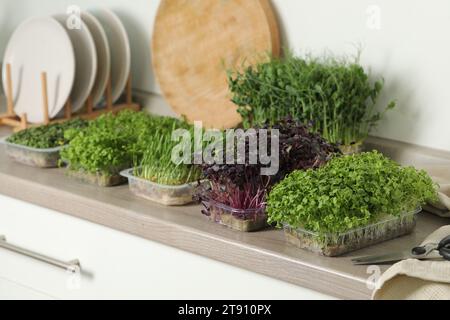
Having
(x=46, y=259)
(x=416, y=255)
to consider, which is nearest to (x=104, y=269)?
(x=46, y=259)

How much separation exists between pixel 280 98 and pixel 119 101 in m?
0.72

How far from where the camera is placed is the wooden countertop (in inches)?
52.9

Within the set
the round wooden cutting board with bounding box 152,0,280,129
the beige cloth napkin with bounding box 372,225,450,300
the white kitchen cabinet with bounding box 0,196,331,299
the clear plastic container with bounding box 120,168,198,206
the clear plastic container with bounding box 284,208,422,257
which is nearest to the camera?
the beige cloth napkin with bounding box 372,225,450,300

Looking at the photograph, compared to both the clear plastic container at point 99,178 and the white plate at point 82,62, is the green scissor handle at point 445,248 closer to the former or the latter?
the clear plastic container at point 99,178

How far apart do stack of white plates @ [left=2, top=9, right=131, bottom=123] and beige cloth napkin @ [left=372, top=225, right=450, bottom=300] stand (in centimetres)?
109

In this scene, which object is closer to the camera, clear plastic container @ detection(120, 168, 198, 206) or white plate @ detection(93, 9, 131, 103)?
clear plastic container @ detection(120, 168, 198, 206)

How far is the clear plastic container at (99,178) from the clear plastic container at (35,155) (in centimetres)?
8

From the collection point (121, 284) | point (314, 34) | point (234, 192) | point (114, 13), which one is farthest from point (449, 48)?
point (114, 13)

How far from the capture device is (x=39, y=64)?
221 cm

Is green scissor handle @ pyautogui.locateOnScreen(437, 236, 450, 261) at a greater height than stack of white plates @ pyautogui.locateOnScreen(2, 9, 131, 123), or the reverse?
stack of white plates @ pyautogui.locateOnScreen(2, 9, 131, 123)

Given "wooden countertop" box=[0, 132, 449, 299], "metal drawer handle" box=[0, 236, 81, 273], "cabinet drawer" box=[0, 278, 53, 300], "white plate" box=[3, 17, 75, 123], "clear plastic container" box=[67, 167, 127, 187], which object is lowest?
"cabinet drawer" box=[0, 278, 53, 300]

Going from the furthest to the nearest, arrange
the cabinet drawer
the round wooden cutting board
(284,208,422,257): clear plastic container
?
the round wooden cutting board, the cabinet drawer, (284,208,422,257): clear plastic container

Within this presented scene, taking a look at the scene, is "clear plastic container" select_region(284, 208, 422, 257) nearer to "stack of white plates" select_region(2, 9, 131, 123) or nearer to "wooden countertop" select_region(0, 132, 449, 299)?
"wooden countertop" select_region(0, 132, 449, 299)

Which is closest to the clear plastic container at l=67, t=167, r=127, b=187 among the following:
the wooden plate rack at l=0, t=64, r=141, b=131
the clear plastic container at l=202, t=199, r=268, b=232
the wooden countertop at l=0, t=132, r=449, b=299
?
the wooden countertop at l=0, t=132, r=449, b=299
